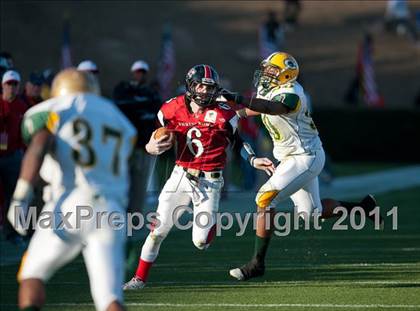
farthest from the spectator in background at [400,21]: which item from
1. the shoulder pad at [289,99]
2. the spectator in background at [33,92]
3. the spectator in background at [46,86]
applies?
the shoulder pad at [289,99]

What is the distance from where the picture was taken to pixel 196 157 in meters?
9.53

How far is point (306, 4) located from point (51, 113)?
39.0 metres

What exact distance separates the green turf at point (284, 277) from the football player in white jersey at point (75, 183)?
2253 millimetres

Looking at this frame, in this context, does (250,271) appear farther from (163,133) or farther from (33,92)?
(33,92)

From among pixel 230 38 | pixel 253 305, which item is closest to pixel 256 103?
pixel 253 305

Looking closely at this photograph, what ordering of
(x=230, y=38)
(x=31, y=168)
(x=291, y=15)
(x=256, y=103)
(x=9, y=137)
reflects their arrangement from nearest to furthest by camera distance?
(x=31, y=168), (x=256, y=103), (x=9, y=137), (x=230, y=38), (x=291, y=15)

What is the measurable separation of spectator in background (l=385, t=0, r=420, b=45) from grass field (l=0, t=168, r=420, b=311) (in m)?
29.4

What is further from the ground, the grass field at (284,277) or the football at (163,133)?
the football at (163,133)

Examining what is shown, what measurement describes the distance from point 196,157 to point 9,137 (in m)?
3.62

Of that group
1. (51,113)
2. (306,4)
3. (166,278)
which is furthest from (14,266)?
(306,4)

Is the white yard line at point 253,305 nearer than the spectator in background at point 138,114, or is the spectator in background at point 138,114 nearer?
the white yard line at point 253,305

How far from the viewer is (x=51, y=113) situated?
21.1 feet

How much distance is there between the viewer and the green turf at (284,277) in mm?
8734

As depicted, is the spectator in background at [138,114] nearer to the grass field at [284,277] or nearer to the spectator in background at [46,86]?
the grass field at [284,277]
